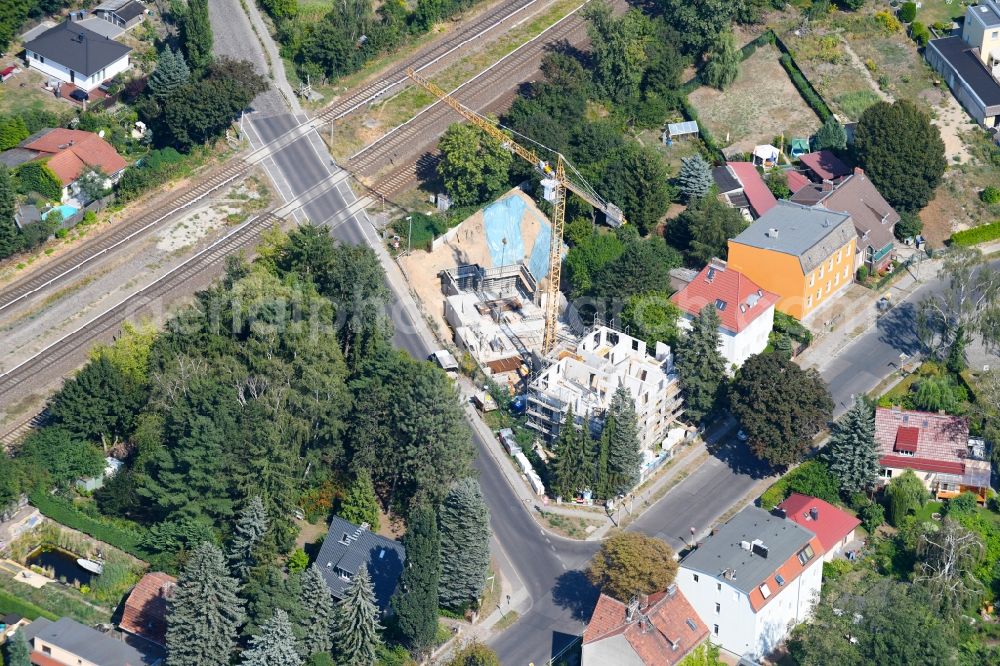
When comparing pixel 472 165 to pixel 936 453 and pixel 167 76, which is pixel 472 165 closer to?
pixel 167 76

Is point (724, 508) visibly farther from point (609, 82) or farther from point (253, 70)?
point (253, 70)

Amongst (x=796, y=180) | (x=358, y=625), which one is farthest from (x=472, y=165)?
(x=358, y=625)

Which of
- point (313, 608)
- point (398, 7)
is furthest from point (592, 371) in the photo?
point (398, 7)

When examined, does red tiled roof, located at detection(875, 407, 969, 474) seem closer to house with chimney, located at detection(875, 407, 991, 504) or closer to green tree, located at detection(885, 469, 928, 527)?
house with chimney, located at detection(875, 407, 991, 504)

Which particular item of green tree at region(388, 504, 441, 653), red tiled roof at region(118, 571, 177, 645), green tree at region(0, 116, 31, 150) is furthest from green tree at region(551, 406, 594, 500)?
green tree at region(0, 116, 31, 150)

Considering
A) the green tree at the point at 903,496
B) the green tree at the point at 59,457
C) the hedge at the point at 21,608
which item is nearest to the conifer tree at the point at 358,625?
the hedge at the point at 21,608
